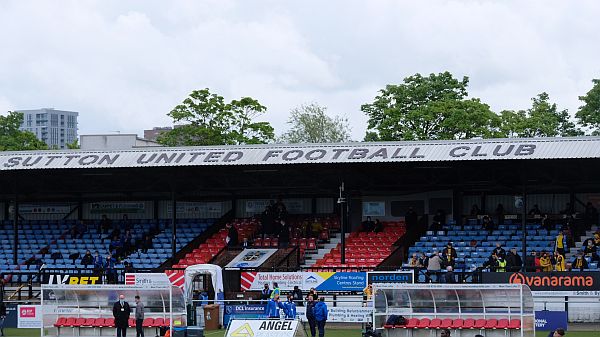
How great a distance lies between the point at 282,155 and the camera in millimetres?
42906

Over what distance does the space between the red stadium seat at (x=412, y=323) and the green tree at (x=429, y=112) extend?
48252 millimetres

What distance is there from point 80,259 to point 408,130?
3663 centimetres

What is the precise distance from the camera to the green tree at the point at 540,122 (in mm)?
84438

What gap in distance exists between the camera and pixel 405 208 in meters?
50.6

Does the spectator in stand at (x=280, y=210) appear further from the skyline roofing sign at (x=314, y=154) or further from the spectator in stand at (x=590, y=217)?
the spectator in stand at (x=590, y=217)

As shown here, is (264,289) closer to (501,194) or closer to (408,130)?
(501,194)

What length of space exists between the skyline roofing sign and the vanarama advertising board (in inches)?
526

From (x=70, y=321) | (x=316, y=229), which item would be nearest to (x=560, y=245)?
(x=316, y=229)

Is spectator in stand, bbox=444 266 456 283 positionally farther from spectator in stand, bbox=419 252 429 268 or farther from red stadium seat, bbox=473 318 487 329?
red stadium seat, bbox=473 318 487 329

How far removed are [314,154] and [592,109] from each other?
5176cm

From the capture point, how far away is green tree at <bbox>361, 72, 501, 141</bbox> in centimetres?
8019

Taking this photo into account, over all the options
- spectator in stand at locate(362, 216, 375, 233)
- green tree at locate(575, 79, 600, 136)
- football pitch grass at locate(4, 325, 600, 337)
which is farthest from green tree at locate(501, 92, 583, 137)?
football pitch grass at locate(4, 325, 600, 337)

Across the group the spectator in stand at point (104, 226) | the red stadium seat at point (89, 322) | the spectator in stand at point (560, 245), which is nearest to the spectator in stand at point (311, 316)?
the red stadium seat at point (89, 322)

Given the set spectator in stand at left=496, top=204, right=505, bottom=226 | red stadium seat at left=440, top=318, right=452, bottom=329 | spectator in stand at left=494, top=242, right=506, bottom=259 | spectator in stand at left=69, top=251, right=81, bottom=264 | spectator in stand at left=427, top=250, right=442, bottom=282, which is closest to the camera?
red stadium seat at left=440, top=318, right=452, bottom=329
